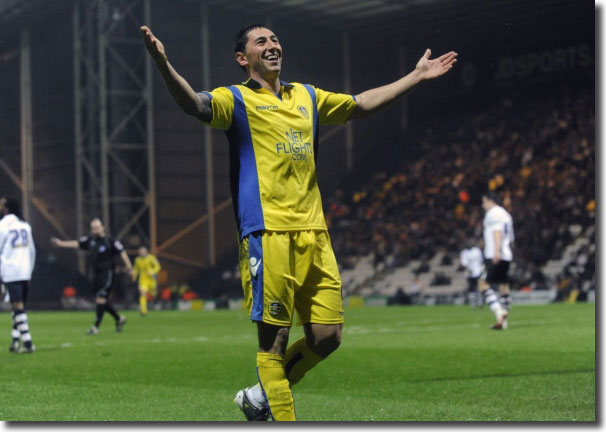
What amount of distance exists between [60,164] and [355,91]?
1970cm

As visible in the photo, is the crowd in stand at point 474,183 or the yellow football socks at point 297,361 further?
the crowd in stand at point 474,183

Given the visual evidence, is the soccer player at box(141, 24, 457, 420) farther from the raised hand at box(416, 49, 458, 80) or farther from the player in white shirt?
the player in white shirt

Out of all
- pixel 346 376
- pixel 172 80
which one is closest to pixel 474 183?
pixel 346 376

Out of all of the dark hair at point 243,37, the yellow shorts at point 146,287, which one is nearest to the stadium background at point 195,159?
the yellow shorts at point 146,287

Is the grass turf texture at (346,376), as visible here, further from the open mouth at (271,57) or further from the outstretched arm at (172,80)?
the outstretched arm at (172,80)

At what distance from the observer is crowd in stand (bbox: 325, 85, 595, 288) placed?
2927cm

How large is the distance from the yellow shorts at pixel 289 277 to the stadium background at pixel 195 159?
19.1 metres

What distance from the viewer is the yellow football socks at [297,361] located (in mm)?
5457

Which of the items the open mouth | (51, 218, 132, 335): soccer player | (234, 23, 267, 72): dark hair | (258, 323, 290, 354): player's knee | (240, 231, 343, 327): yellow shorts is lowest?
(51, 218, 132, 335): soccer player

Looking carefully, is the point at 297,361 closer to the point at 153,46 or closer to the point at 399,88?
the point at 399,88

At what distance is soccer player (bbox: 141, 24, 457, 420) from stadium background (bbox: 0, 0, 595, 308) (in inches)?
750

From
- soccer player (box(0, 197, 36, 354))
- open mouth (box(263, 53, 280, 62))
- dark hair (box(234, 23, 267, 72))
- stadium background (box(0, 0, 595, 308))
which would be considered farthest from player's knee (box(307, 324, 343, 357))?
stadium background (box(0, 0, 595, 308))

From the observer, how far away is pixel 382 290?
98.6ft

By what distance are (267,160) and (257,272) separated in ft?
1.82
